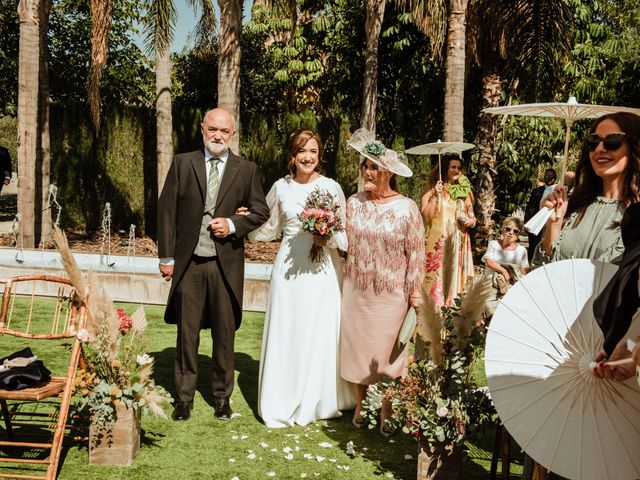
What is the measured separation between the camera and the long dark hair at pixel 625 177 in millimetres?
3186

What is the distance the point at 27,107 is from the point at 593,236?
1166cm

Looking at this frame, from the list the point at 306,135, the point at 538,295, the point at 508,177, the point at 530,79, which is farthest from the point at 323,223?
the point at 508,177

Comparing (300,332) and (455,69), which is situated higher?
(455,69)

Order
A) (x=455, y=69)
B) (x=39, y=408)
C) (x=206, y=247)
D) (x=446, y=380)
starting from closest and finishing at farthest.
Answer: (x=446, y=380) → (x=206, y=247) → (x=39, y=408) → (x=455, y=69)

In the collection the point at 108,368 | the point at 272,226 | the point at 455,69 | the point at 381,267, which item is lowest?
the point at 108,368

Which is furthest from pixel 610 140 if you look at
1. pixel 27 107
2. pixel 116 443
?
pixel 27 107

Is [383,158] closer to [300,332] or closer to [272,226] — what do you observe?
[272,226]

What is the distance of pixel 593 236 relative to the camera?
10.7 ft

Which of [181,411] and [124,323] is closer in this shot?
[124,323]

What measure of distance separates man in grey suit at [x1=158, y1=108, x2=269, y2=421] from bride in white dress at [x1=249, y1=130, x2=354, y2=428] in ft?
0.98

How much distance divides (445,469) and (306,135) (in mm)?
2653

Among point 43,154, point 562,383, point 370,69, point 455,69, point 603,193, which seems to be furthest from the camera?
point 43,154

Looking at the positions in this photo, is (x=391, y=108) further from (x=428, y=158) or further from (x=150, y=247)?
(x=150, y=247)

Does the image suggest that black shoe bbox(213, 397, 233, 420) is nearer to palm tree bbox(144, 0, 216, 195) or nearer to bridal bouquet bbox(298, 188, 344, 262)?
bridal bouquet bbox(298, 188, 344, 262)
